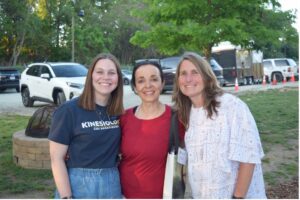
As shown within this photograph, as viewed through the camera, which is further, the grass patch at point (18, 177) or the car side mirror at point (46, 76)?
the car side mirror at point (46, 76)

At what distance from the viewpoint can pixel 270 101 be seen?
51.9 ft

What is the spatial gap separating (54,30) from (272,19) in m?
41.5

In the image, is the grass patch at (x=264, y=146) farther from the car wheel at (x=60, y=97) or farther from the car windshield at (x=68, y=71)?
the car windshield at (x=68, y=71)

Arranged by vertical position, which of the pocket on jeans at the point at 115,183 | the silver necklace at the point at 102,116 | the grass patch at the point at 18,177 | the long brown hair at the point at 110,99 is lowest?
the grass patch at the point at 18,177

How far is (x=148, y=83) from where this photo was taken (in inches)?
119

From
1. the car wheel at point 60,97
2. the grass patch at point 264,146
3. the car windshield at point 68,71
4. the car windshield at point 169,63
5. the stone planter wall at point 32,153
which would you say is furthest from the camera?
the car windshield at point 169,63

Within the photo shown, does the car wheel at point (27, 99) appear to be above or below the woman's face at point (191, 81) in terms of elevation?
below

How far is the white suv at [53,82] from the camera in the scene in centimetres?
1434

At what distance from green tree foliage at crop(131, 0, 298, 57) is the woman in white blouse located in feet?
19.7

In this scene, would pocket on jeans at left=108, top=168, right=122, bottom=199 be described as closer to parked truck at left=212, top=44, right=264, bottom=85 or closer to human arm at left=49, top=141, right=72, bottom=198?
human arm at left=49, top=141, right=72, bottom=198

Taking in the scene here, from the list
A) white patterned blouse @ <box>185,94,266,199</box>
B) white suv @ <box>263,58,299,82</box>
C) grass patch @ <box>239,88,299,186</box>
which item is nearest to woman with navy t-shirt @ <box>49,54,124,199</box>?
white patterned blouse @ <box>185,94,266,199</box>

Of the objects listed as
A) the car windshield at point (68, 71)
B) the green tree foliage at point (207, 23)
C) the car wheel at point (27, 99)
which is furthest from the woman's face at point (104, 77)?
the car wheel at point (27, 99)

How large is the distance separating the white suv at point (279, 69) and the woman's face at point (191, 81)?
30395mm

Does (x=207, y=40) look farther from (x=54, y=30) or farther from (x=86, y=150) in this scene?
(x=54, y=30)
